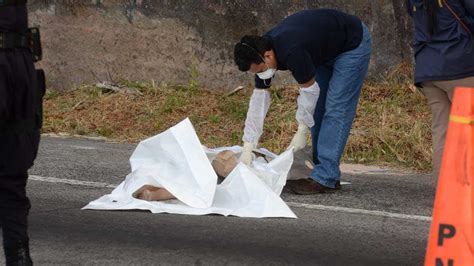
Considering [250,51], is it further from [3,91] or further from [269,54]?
[3,91]

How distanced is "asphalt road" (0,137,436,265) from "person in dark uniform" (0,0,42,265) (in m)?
0.71

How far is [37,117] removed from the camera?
4699 millimetres

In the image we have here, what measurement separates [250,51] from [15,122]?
2.47m

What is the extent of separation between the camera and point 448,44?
6082mm

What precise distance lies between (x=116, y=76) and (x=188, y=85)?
0.88 m

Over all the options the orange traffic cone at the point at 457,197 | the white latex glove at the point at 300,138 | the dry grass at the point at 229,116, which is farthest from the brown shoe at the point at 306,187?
the orange traffic cone at the point at 457,197

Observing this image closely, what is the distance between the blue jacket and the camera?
600 centimetres

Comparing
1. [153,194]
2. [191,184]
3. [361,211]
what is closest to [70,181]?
[153,194]

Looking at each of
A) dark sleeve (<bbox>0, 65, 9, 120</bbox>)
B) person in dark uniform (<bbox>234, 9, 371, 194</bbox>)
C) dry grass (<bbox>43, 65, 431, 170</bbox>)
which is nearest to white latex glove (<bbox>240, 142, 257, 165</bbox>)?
person in dark uniform (<bbox>234, 9, 371, 194</bbox>)

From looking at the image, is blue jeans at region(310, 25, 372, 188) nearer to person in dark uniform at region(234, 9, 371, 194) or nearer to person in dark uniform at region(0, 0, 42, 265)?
person in dark uniform at region(234, 9, 371, 194)

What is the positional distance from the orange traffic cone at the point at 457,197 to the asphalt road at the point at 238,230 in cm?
116

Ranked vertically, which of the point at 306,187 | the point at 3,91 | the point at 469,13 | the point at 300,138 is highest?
the point at 469,13

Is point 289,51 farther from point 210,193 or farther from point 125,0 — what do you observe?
point 125,0

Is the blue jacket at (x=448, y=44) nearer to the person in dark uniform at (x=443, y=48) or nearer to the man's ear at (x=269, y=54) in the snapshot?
the person in dark uniform at (x=443, y=48)
